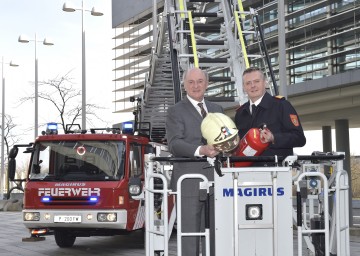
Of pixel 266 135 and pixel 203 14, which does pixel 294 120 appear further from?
pixel 203 14

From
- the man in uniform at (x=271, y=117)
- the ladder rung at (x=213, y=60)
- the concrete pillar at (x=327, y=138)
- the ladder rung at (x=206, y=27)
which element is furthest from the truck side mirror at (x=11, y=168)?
the concrete pillar at (x=327, y=138)

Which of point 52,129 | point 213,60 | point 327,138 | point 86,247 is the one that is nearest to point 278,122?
point 213,60

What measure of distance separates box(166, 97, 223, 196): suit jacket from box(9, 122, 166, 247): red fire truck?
6.22 metres

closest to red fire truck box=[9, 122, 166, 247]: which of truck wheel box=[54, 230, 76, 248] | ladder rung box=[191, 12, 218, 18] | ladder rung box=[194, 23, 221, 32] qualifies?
truck wheel box=[54, 230, 76, 248]

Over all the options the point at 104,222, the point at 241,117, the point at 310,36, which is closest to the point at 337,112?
the point at 310,36

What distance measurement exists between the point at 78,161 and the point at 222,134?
794cm

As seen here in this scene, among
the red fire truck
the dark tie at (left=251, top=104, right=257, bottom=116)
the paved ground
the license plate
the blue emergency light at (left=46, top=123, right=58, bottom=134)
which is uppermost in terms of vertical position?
the blue emergency light at (left=46, top=123, right=58, bottom=134)

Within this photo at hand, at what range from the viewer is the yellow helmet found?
16.0 feet

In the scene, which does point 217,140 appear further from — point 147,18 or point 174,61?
point 147,18

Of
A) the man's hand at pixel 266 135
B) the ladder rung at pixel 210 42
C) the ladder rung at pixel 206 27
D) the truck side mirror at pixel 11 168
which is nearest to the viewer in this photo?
the man's hand at pixel 266 135

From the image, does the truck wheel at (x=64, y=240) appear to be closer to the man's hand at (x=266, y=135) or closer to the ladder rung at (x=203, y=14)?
the ladder rung at (x=203, y=14)

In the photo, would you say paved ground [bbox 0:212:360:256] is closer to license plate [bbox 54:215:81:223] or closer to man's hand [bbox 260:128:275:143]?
license plate [bbox 54:215:81:223]

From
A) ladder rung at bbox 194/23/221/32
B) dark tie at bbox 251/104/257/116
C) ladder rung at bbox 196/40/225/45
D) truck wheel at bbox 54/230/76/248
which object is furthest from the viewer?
truck wheel at bbox 54/230/76/248

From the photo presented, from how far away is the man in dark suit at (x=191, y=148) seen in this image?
5367mm
